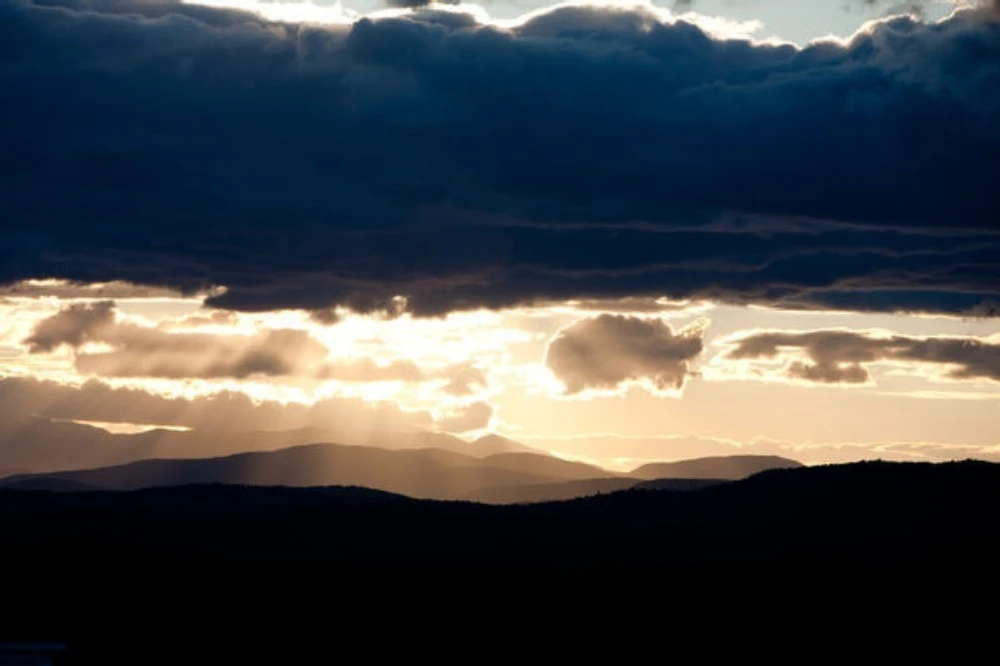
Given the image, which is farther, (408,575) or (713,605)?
(408,575)

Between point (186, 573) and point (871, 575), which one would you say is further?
point (186, 573)

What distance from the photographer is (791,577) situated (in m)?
157

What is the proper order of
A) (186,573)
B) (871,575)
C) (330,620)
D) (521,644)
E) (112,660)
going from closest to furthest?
(112,660), (521,644), (330,620), (871,575), (186,573)

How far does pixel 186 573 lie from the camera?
17475 centimetres

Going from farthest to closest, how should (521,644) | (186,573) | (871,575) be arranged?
(186,573) < (871,575) < (521,644)

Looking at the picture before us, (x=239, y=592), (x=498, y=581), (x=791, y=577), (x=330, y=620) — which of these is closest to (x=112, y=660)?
(x=330, y=620)

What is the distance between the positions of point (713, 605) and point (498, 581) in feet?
→ 81.9

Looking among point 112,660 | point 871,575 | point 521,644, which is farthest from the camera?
point 871,575

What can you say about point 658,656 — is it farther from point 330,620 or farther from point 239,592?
point 239,592

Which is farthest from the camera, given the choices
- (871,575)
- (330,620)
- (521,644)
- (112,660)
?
(871,575)

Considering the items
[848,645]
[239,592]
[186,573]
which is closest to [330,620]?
[239,592]

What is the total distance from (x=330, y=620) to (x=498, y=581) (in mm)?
20153

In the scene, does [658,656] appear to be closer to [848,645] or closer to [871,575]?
[848,645]

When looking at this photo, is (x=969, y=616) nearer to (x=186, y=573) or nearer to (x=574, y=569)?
(x=574, y=569)
